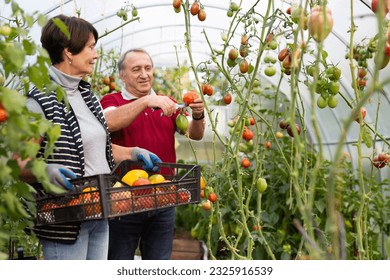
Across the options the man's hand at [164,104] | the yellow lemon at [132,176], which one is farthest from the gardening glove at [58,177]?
the man's hand at [164,104]

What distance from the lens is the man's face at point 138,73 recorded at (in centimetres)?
276

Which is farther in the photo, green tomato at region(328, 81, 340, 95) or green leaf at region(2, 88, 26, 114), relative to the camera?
green tomato at region(328, 81, 340, 95)

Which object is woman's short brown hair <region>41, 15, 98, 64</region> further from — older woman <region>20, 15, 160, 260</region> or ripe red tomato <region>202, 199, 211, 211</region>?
ripe red tomato <region>202, 199, 211, 211</region>

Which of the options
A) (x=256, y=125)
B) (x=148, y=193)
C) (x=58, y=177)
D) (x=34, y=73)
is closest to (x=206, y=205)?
(x=256, y=125)

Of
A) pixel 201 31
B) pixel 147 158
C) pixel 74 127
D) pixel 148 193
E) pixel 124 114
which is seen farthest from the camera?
pixel 201 31

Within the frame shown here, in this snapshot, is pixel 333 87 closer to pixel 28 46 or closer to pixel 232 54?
pixel 232 54

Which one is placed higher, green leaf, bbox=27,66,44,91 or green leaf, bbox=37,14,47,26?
green leaf, bbox=37,14,47,26

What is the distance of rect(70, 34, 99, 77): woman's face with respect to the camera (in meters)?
1.98

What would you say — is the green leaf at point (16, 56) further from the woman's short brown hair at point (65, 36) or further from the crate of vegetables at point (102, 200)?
the woman's short brown hair at point (65, 36)

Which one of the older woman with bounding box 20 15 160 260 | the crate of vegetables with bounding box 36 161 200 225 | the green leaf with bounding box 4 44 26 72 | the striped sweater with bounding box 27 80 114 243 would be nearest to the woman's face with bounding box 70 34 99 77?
the older woman with bounding box 20 15 160 260

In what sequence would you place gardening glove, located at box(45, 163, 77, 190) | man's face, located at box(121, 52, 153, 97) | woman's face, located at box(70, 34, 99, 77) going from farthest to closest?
man's face, located at box(121, 52, 153, 97), woman's face, located at box(70, 34, 99, 77), gardening glove, located at box(45, 163, 77, 190)

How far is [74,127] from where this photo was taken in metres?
1.92

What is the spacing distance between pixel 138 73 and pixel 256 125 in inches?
26.8

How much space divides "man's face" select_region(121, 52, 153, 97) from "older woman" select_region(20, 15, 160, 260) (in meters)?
0.66
